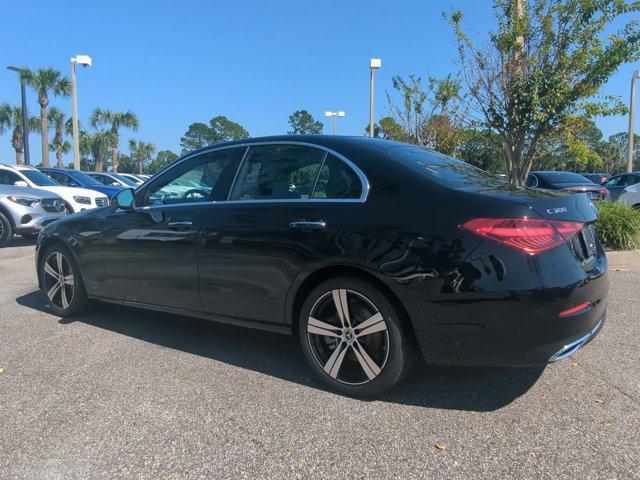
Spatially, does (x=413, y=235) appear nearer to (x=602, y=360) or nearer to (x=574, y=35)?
(x=602, y=360)

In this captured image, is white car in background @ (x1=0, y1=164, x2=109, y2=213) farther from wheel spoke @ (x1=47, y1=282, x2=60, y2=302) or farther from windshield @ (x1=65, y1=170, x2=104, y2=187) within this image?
wheel spoke @ (x1=47, y1=282, x2=60, y2=302)

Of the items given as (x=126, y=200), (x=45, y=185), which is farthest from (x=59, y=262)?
(x=45, y=185)

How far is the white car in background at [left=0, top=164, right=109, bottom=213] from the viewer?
35.8 ft

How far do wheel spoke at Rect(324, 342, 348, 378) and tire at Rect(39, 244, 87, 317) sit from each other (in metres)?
2.85

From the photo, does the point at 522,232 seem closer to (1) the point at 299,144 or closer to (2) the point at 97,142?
(1) the point at 299,144

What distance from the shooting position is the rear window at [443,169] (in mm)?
3201

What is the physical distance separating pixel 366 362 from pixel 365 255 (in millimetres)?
686

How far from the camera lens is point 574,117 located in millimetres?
8508

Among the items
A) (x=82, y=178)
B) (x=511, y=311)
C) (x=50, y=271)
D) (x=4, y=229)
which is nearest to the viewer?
(x=511, y=311)

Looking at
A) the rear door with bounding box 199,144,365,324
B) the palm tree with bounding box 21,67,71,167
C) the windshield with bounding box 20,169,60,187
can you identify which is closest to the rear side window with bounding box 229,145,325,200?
the rear door with bounding box 199,144,365,324

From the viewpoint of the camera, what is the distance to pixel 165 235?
4.04 metres

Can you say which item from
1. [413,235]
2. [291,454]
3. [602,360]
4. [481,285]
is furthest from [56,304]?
[602,360]

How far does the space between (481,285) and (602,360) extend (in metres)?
1.80

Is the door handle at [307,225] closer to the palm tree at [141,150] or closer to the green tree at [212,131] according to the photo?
the green tree at [212,131]
